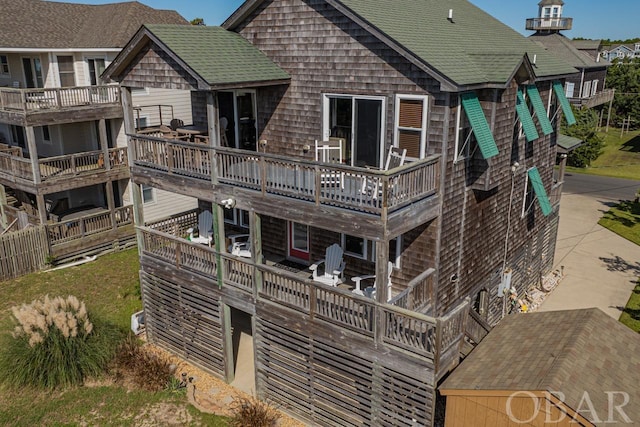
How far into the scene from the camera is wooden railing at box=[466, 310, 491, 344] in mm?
13048

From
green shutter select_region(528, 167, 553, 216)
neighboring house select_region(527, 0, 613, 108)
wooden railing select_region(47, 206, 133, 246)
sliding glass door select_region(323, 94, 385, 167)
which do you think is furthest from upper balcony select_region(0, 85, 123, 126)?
neighboring house select_region(527, 0, 613, 108)

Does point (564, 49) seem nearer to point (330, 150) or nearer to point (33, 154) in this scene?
point (330, 150)

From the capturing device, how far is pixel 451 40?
1398 cm

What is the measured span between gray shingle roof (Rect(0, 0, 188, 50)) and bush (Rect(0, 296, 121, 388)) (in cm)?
1607

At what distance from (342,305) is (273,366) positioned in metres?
2.83

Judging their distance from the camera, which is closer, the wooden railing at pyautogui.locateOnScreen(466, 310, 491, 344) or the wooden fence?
the wooden railing at pyautogui.locateOnScreen(466, 310, 491, 344)

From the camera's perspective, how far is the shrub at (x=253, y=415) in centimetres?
1258

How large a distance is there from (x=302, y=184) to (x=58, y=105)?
52.7 feet

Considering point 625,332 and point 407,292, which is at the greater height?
point 407,292

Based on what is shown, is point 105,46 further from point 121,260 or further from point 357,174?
point 357,174

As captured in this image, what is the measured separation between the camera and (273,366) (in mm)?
13477

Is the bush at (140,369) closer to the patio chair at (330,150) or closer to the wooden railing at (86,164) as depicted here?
the patio chair at (330,150)

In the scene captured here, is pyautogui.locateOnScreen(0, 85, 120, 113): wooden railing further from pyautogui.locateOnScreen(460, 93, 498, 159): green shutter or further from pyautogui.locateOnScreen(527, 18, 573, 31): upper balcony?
pyautogui.locateOnScreen(527, 18, 573, 31): upper balcony

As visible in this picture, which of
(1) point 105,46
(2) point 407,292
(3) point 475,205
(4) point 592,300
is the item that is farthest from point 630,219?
(1) point 105,46
